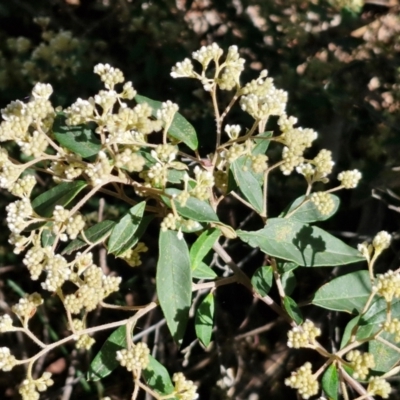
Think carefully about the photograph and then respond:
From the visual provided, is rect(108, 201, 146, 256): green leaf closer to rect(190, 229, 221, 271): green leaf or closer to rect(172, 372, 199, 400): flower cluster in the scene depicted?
rect(190, 229, 221, 271): green leaf

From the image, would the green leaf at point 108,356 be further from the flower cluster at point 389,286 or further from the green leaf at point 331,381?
the flower cluster at point 389,286

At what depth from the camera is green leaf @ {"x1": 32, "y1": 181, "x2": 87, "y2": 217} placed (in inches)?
61.3

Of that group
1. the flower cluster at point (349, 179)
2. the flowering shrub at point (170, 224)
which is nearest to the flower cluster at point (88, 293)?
the flowering shrub at point (170, 224)

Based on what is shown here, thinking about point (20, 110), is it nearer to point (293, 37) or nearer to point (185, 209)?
point (185, 209)

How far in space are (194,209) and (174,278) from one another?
7.3 inches

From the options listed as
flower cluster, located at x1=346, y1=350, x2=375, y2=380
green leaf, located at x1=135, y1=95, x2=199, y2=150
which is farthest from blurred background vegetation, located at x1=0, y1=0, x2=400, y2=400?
flower cluster, located at x1=346, y1=350, x2=375, y2=380

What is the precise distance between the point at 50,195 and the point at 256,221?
4.86ft

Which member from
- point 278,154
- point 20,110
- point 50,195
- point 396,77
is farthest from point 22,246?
point 396,77

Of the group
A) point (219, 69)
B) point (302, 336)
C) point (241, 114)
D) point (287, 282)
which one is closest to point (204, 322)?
point (287, 282)

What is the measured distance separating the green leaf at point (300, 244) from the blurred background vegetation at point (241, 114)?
112 centimetres

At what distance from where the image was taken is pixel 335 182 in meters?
3.02

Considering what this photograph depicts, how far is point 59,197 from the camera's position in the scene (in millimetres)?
1596

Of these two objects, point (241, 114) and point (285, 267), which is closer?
point (285, 267)

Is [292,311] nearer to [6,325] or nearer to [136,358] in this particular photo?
[136,358]
